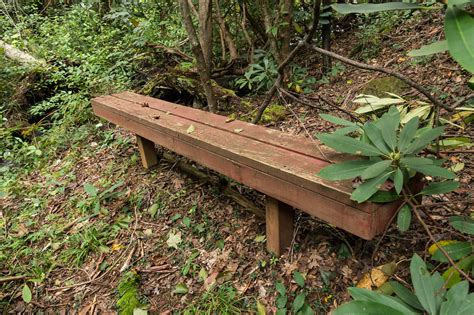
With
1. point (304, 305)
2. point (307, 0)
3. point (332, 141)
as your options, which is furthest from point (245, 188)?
point (307, 0)

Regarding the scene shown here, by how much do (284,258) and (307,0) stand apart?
4394 millimetres

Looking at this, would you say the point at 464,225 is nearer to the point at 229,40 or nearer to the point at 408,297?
the point at 408,297

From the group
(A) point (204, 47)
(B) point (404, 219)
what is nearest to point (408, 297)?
(B) point (404, 219)

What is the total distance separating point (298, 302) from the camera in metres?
1.63

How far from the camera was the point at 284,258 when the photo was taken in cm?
189

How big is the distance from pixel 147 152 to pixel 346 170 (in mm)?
2219

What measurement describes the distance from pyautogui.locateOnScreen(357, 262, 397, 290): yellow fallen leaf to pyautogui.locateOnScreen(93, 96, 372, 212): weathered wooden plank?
19.5 inches

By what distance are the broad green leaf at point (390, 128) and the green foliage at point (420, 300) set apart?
1.35 ft

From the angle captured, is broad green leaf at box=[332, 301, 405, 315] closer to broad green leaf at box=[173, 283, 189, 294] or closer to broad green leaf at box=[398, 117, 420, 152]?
broad green leaf at box=[398, 117, 420, 152]

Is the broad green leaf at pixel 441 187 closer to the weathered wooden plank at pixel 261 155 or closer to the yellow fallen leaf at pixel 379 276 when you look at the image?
the weathered wooden plank at pixel 261 155

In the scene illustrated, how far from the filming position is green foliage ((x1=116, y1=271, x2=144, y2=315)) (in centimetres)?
190

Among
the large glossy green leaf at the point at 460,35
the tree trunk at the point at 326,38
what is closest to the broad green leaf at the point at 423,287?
the large glossy green leaf at the point at 460,35

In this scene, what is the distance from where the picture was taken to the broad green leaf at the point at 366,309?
89cm

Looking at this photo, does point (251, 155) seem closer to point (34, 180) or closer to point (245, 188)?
point (245, 188)
